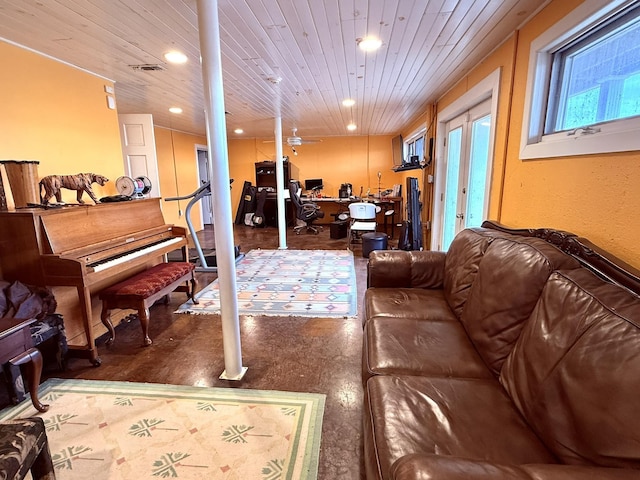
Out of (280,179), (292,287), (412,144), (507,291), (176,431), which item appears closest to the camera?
(507,291)

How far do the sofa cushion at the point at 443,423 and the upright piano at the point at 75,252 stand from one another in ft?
6.61

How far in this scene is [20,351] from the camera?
1.68 meters

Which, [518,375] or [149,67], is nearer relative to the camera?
[518,375]

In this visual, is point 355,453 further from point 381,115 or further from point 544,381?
point 381,115

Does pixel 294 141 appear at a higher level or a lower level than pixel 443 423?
higher

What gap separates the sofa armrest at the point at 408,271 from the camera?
233 centimetres

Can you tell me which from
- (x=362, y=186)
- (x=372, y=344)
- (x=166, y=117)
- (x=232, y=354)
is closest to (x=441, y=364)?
(x=372, y=344)

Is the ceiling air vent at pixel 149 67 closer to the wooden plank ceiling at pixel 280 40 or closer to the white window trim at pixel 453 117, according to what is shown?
the wooden plank ceiling at pixel 280 40

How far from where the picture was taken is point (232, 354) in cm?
202

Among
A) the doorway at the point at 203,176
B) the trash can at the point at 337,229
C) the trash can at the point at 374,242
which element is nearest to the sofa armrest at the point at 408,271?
the trash can at the point at 374,242

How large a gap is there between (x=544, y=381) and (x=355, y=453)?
0.90 meters

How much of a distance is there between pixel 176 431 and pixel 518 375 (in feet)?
5.32

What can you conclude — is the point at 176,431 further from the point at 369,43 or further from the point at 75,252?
the point at 369,43

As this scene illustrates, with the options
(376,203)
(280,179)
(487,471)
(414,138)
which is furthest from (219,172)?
(376,203)
